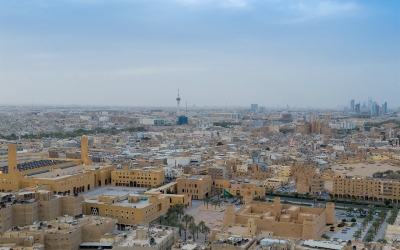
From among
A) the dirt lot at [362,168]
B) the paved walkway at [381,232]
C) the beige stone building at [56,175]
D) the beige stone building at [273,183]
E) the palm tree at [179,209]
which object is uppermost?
the beige stone building at [56,175]

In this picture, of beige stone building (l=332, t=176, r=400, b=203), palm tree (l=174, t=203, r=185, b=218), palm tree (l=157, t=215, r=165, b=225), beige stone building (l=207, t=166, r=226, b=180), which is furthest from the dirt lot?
palm tree (l=157, t=215, r=165, b=225)

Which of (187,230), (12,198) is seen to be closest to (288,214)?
(187,230)

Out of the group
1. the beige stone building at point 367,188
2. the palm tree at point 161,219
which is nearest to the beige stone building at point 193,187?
the palm tree at point 161,219

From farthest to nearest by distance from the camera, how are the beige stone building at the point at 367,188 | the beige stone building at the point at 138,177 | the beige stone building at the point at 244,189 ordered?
1. the beige stone building at the point at 138,177
2. the beige stone building at the point at 244,189
3. the beige stone building at the point at 367,188

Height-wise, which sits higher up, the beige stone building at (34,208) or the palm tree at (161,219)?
the beige stone building at (34,208)

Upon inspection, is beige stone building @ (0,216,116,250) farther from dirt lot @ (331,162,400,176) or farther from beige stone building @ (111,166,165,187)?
dirt lot @ (331,162,400,176)

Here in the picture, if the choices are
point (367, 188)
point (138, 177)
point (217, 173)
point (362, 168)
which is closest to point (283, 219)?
point (367, 188)

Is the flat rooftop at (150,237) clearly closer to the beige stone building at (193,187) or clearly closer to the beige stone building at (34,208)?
the beige stone building at (34,208)

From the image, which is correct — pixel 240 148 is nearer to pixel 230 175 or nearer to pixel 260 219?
pixel 230 175

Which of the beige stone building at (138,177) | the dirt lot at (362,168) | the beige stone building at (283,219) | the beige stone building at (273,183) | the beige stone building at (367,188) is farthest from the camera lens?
the dirt lot at (362,168)
